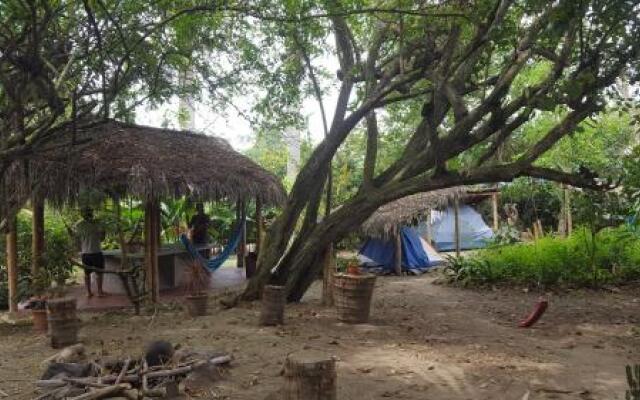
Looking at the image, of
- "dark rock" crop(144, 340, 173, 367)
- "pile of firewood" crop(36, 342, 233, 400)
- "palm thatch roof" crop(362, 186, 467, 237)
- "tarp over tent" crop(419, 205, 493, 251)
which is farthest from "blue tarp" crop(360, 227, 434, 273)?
"dark rock" crop(144, 340, 173, 367)

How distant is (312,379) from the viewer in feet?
11.7

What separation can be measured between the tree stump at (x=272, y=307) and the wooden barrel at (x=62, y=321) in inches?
80.4

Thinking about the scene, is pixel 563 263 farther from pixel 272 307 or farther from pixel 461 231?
pixel 461 231

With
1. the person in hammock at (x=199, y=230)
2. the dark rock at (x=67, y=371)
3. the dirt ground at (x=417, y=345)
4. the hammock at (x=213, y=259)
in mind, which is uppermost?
the person in hammock at (x=199, y=230)

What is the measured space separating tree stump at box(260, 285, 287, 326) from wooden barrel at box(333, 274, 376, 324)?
0.72 m

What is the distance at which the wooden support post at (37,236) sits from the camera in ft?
26.2

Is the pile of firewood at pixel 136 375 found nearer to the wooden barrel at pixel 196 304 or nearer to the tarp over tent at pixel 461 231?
the wooden barrel at pixel 196 304

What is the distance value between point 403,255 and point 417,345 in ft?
24.3

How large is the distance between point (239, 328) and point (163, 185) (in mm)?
2641

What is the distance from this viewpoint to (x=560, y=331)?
22.1ft

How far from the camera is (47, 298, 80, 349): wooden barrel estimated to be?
19.8 feet

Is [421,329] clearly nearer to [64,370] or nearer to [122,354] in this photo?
[122,354]

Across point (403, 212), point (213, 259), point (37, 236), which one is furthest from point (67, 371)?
point (403, 212)

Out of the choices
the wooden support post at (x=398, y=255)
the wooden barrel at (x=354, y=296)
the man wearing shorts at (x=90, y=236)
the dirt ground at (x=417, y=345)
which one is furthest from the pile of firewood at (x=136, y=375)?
the wooden support post at (x=398, y=255)
